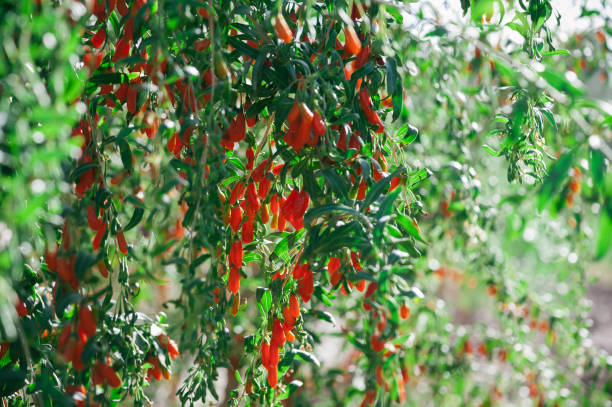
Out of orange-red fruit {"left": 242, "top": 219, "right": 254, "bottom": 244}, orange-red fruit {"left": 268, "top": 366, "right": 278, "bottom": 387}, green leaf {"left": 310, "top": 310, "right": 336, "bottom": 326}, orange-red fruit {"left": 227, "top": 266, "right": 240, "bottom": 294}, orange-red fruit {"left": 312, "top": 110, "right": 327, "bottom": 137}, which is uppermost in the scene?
orange-red fruit {"left": 312, "top": 110, "right": 327, "bottom": 137}

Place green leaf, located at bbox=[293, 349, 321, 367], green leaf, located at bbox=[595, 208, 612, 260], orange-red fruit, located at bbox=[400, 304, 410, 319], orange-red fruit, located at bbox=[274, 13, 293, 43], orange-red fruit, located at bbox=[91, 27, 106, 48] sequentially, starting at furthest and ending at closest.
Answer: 1. orange-red fruit, located at bbox=[400, 304, 410, 319]
2. green leaf, located at bbox=[293, 349, 321, 367]
3. orange-red fruit, located at bbox=[91, 27, 106, 48]
4. orange-red fruit, located at bbox=[274, 13, 293, 43]
5. green leaf, located at bbox=[595, 208, 612, 260]

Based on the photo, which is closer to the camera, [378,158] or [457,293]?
[378,158]

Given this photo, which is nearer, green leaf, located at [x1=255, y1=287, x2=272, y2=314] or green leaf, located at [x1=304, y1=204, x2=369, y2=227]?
green leaf, located at [x1=304, y1=204, x2=369, y2=227]

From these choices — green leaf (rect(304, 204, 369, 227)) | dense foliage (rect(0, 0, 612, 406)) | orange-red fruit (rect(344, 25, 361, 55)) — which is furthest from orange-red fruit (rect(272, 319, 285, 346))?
orange-red fruit (rect(344, 25, 361, 55))

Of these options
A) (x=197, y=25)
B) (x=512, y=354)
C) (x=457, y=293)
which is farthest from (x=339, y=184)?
(x=457, y=293)

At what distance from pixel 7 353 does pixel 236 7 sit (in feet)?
2.31

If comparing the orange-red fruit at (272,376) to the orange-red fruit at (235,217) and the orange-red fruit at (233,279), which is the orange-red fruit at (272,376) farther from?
the orange-red fruit at (235,217)

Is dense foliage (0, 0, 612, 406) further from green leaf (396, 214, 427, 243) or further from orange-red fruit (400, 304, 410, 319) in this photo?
orange-red fruit (400, 304, 410, 319)

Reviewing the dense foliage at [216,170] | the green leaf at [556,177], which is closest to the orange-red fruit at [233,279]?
the dense foliage at [216,170]

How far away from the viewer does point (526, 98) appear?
94cm

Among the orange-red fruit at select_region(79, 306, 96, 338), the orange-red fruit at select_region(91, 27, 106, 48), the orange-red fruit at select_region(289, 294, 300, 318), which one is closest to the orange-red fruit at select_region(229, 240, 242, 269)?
the orange-red fruit at select_region(289, 294, 300, 318)

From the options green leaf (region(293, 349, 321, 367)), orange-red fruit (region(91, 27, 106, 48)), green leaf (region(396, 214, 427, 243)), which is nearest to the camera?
green leaf (region(396, 214, 427, 243))

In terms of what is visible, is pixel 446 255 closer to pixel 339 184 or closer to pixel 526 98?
pixel 526 98

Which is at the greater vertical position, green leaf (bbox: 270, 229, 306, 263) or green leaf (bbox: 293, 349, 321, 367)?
green leaf (bbox: 270, 229, 306, 263)
